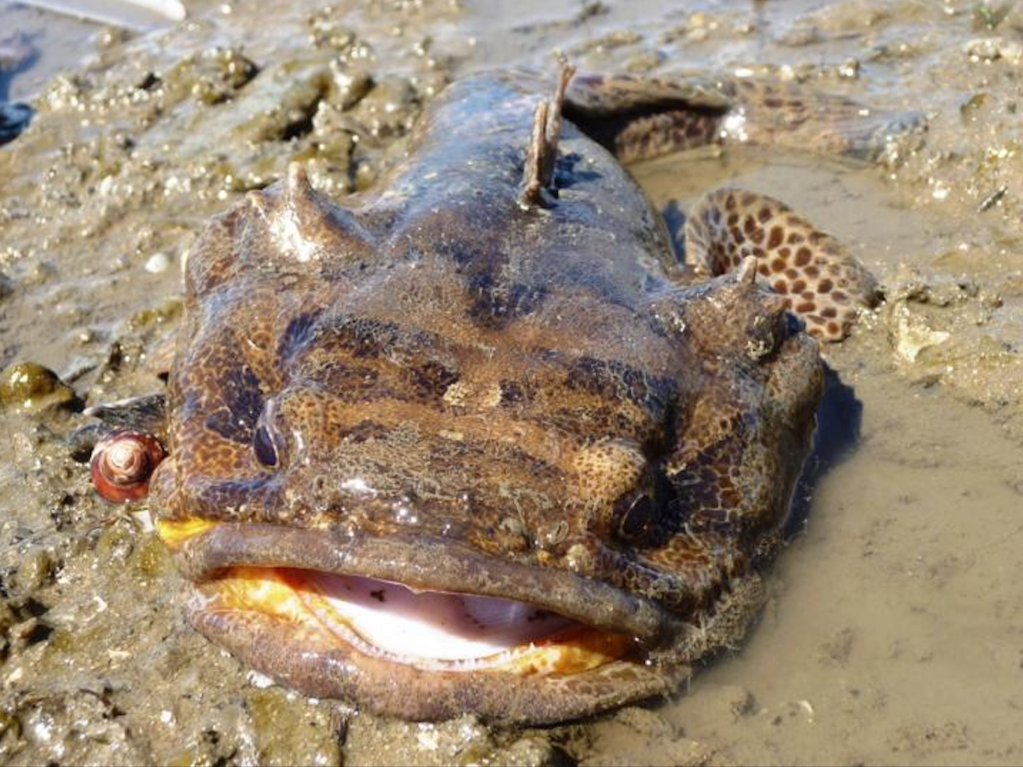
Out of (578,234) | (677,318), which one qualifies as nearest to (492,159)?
(578,234)

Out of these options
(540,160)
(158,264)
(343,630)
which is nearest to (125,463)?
(343,630)

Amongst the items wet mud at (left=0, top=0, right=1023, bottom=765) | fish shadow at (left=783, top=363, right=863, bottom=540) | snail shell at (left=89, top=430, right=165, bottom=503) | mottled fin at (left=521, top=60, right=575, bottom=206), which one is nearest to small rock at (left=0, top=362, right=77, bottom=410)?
wet mud at (left=0, top=0, right=1023, bottom=765)

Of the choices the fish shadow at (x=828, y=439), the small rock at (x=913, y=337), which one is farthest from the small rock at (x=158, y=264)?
the small rock at (x=913, y=337)

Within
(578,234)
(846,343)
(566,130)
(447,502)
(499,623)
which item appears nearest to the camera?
(447,502)

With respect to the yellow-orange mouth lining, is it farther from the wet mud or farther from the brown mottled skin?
the wet mud

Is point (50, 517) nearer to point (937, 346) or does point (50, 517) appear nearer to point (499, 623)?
point (499, 623)

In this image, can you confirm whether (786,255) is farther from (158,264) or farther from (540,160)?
(158,264)
